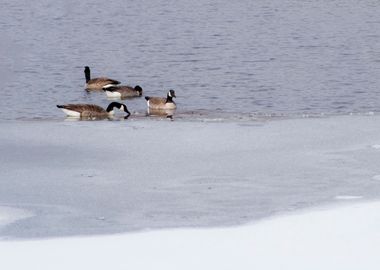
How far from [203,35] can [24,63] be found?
5.77 metres

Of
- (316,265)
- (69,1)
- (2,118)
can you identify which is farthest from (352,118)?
(69,1)

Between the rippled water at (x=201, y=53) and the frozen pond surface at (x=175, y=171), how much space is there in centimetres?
438

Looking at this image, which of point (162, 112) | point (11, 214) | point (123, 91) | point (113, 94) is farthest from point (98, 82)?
point (11, 214)

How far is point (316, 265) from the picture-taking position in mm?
6527

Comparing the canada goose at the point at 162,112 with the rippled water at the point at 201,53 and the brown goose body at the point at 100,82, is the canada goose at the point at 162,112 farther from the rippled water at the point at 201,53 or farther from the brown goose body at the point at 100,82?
the brown goose body at the point at 100,82

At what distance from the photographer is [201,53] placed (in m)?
24.2

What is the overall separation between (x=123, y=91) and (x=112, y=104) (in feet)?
7.03

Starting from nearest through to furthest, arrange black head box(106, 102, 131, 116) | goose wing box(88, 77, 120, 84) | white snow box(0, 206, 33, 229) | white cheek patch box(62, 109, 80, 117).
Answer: white snow box(0, 206, 33, 229), white cheek patch box(62, 109, 80, 117), black head box(106, 102, 131, 116), goose wing box(88, 77, 120, 84)

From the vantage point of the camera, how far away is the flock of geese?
16484 mm

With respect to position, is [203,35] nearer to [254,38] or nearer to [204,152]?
[254,38]

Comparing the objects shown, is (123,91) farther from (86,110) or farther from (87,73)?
(86,110)

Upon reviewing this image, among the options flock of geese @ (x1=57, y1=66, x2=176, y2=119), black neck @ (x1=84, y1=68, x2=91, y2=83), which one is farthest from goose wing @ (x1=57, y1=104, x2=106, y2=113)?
black neck @ (x1=84, y1=68, x2=91, y2=83)

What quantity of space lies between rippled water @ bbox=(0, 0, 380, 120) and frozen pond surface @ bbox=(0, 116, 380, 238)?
14.4 feet

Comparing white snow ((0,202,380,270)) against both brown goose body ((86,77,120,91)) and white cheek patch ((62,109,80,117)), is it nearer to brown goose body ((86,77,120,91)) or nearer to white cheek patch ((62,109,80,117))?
white cheek patch ((62,109,80,117))
